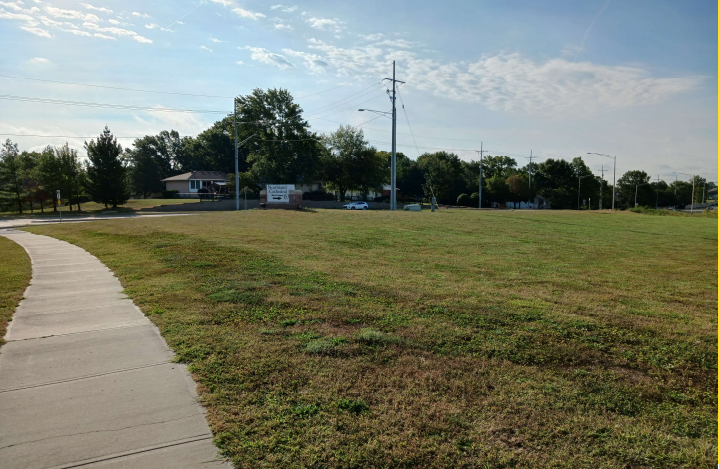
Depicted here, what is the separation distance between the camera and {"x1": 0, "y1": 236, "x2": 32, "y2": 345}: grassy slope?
729 cm

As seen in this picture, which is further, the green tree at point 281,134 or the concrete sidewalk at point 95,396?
the green tree at point 281,134

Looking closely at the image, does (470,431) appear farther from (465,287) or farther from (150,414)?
(465,287)

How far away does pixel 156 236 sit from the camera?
682 inches

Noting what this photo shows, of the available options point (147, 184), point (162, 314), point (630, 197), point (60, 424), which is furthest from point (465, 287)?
point (630, 197)

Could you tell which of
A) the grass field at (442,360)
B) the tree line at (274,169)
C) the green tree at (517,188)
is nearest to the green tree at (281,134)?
the tree line at (274,169)

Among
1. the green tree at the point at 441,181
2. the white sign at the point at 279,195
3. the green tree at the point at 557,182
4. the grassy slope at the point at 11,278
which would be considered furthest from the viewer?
the green tree at the point at 557,182

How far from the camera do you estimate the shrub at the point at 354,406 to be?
156 inches

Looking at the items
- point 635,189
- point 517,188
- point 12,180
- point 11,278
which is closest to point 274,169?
point 12,180

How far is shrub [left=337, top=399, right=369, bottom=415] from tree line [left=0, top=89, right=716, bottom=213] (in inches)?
2075

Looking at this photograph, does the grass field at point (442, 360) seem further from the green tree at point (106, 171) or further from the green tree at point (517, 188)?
the green tree at point (517, 188)

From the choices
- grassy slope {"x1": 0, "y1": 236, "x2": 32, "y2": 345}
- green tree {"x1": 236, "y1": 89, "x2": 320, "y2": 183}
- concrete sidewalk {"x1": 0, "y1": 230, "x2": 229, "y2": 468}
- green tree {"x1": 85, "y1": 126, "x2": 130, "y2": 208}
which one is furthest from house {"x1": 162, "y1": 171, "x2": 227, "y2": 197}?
concrete sidewalk {"x1": 0, "y1": 230, "x2": 229, "y2": 468}

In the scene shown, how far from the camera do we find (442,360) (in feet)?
16.7

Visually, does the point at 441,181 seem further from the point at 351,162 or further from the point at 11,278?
the point at 11,278

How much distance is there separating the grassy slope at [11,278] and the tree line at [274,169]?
37.4m
